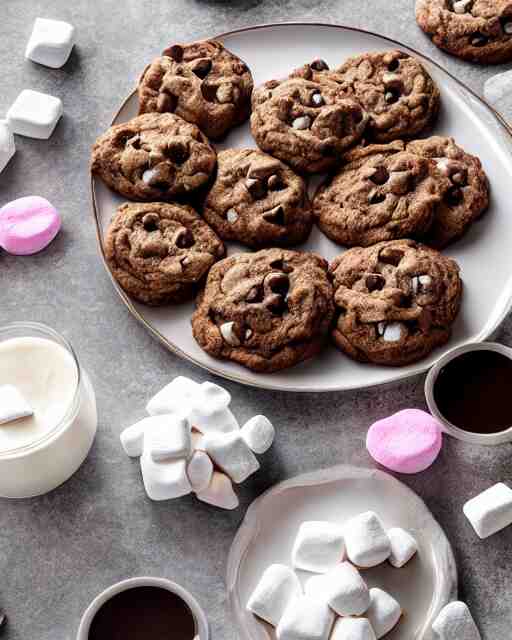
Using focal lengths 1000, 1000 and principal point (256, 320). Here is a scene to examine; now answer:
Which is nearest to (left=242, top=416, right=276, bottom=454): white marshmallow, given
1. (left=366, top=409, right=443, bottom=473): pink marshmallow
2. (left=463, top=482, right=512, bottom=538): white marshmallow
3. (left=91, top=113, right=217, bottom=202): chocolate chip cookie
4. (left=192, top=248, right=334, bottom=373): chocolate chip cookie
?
(left=192, top=248, right=334, bottom=373): chocolate chip cookie

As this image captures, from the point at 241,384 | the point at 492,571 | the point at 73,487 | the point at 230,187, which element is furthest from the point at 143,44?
the point at 492,571

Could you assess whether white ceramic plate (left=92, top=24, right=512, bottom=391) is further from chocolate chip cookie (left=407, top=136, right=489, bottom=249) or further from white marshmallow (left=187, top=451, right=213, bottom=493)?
white marshmallow (left=187, top=451, right=213, bottom=493)

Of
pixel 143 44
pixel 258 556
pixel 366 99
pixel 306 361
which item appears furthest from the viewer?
pixel 143 44

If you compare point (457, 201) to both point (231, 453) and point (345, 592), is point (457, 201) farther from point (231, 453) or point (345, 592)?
point (345, 592)

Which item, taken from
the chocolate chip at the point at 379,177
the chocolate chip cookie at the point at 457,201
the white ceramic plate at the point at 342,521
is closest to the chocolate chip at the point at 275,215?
the chocolate chip at the point at 379,177

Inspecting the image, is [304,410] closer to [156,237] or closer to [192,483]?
[192,483]

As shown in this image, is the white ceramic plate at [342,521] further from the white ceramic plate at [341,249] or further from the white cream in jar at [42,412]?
the white cream in jar at [42,412]
